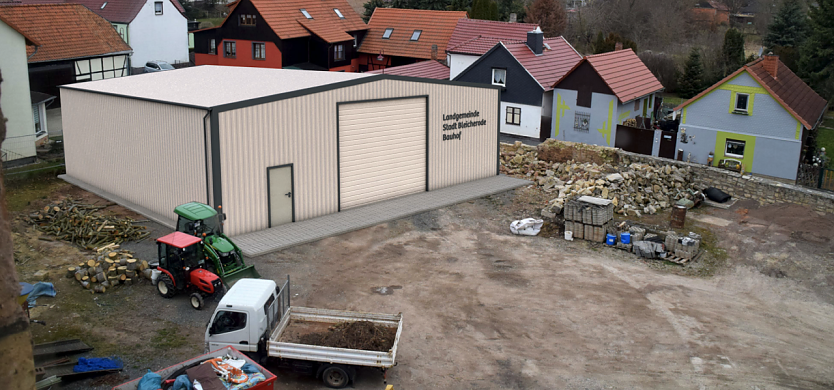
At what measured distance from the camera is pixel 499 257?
1906cm

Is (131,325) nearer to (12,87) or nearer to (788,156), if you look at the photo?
(12,87)

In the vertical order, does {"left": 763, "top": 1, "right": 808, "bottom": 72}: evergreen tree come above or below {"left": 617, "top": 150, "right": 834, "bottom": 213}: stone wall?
above

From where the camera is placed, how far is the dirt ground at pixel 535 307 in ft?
43.3

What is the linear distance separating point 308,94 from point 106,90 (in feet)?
24.6

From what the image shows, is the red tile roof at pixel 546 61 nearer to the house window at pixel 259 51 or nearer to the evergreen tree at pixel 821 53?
the evergreen tree at pixel 821 53

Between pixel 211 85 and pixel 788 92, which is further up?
pixel 211 85

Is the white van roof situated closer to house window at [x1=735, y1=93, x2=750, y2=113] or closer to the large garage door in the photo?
the large garage door

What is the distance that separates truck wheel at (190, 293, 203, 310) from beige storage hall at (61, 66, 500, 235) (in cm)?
447

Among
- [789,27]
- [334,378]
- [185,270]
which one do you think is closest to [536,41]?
[789,27]

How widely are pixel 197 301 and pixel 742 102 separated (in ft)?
75.8

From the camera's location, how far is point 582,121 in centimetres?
3328

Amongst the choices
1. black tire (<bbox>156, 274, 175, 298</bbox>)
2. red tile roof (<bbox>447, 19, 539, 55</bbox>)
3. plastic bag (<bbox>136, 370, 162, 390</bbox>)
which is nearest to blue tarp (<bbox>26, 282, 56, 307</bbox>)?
black tire (<bbox>156, 274, 175, 298</bbox>)

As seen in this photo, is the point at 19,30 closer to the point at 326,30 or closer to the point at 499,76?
the point at 499,76

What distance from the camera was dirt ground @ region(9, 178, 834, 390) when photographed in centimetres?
1320
